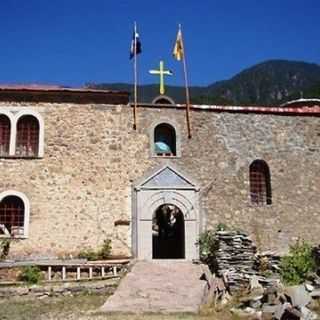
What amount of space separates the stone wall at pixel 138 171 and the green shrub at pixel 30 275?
1615 millimetres

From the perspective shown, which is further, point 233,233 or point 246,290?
point 233,233

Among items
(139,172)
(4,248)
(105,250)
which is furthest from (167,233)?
(4,248)

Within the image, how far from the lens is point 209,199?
56.2ft

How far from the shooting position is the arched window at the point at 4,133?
55.0ft

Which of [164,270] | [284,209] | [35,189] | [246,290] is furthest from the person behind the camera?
[284,209]

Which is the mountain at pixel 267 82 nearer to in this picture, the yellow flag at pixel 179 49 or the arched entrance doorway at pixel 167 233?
the arched entrance doorway at pixel 167 233

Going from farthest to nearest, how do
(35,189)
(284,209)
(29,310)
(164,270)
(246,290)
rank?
(284,209), (35,189), (164,270), (246,290), (29,310)

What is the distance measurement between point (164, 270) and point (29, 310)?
4.59 meters

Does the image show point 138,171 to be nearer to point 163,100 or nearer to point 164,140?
point 164,140

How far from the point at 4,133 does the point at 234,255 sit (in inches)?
342

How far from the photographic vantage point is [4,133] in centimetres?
1691

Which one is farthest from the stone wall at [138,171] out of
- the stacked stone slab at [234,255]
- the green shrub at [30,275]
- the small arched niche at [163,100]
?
the stacked stone slab at [234,255]

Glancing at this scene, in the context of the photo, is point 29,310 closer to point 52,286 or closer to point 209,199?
point 52,286

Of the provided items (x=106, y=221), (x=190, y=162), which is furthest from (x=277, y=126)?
(x=106, y=221)
